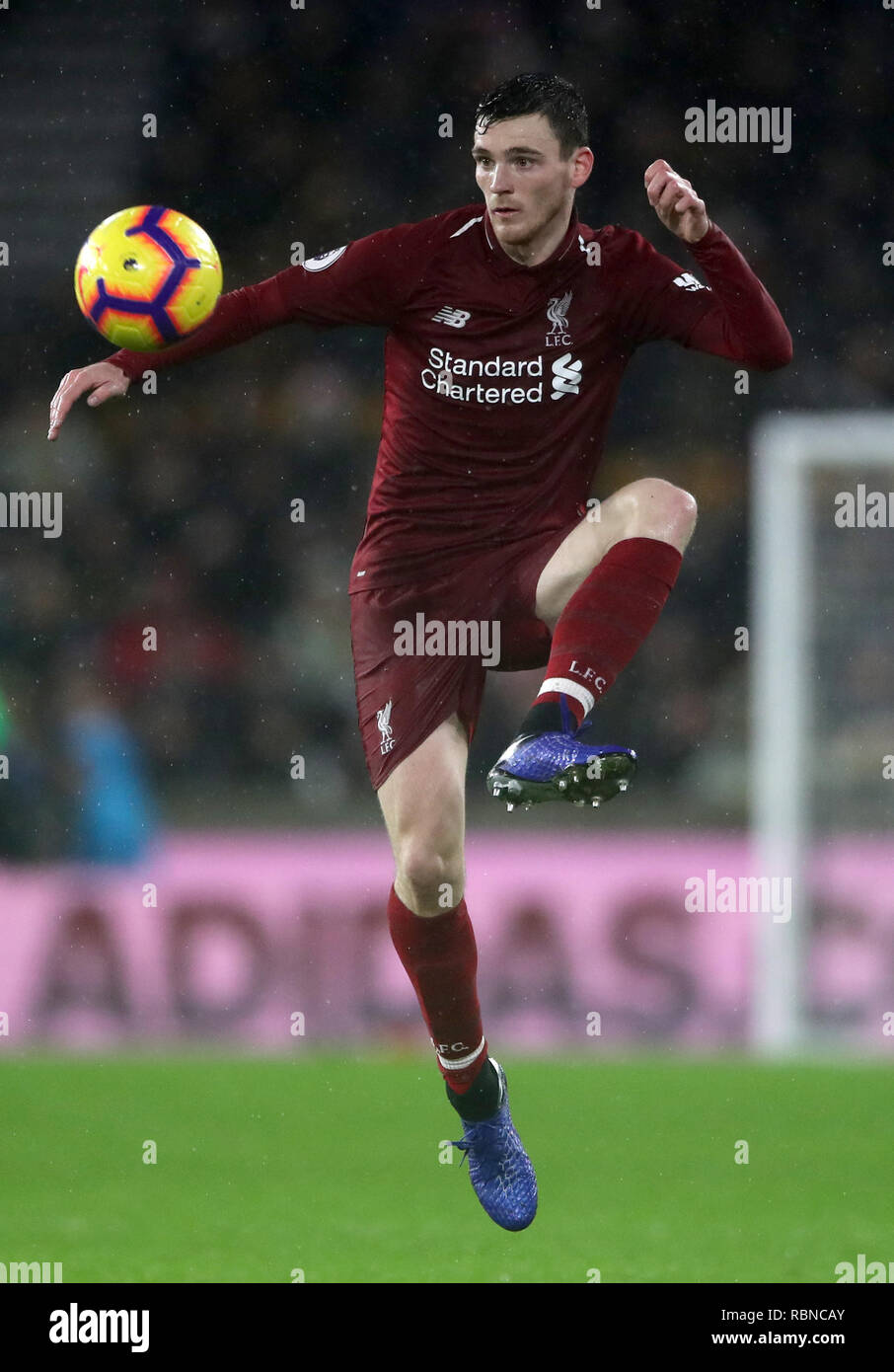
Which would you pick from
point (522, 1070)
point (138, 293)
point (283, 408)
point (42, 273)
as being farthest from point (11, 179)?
point (138, 293)

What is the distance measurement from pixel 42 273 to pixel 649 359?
3728mm

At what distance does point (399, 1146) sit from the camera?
7.88 meters

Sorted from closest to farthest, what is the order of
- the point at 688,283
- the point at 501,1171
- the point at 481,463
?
the point at 688,283
the point at 481,463
the point at 501,1171

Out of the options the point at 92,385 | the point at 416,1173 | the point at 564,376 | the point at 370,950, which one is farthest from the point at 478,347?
the point at 370,950

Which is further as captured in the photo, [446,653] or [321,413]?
[321,413]

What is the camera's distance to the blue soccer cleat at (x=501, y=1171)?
199 inches

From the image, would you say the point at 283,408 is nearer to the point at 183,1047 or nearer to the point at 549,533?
the point at 183,1047

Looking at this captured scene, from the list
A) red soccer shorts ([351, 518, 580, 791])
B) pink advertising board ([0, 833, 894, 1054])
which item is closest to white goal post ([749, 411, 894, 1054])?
pink advertising board ([0, 833, 894, 1054])

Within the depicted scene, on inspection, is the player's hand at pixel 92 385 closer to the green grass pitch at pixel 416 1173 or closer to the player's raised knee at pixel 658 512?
the player's raised knee at pixel 658 512

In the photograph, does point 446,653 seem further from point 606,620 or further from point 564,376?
point 564,376

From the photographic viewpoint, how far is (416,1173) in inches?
293

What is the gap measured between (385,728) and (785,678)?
482 centimetres

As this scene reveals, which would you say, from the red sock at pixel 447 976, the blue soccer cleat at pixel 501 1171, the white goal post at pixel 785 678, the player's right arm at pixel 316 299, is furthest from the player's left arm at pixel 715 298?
the white goal post at pixel 785 678

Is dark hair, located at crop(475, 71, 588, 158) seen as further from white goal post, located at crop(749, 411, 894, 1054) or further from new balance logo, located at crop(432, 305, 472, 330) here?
white goal post, located at crop(749, 411, 894, 1054)
